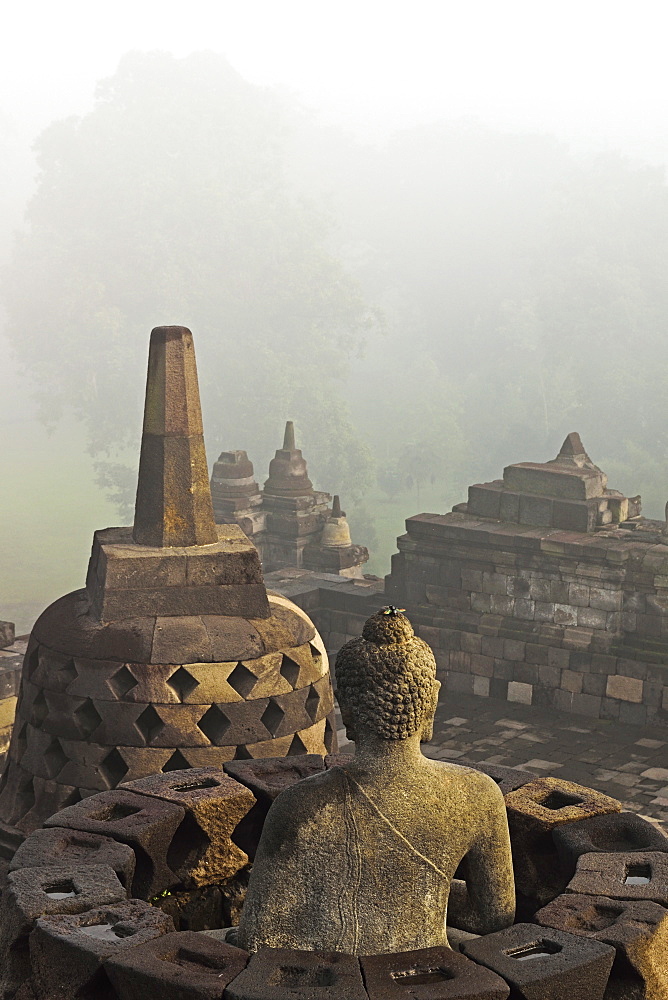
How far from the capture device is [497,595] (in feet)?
42.8

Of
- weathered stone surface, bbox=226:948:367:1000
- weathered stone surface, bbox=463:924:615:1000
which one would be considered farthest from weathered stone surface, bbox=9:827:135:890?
weathered stone surface, bbox=463:924:615:1000

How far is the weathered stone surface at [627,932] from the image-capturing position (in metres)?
3.36

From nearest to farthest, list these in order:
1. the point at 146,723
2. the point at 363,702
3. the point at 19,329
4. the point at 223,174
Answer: the point at 363,702 < the point at 146,723 < the point at 19,329 < the point at 223,174

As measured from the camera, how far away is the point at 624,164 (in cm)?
4916

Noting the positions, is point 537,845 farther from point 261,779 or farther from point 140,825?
point 140,825

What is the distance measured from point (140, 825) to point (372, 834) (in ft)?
3.73

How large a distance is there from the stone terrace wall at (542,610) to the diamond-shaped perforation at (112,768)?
7.09 m

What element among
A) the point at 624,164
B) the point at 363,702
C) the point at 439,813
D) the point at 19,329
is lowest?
the point at 439,813

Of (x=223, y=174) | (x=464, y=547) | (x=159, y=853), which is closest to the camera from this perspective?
(x=159, y=853)

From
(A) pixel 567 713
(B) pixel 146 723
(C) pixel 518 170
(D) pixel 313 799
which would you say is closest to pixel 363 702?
(D) pixel 313 799

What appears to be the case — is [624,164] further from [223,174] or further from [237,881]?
[237,881]

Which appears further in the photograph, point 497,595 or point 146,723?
point 497,595

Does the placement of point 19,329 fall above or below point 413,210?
below

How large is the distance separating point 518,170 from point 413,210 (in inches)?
202
